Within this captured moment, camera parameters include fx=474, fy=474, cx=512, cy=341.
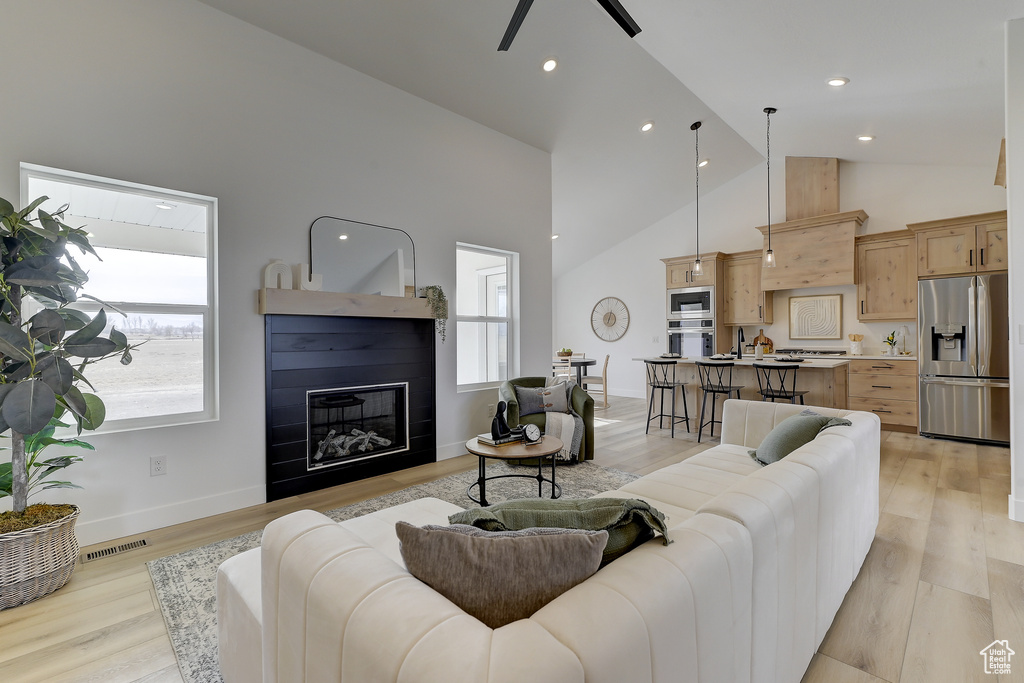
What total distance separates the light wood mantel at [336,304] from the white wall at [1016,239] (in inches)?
158

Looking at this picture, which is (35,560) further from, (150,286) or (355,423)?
(355,423)

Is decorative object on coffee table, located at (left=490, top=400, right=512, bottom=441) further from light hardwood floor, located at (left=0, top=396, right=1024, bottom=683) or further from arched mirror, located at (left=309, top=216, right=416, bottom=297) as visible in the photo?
arched mirror, located at (left=309, top=216, right=416, bottom=297)

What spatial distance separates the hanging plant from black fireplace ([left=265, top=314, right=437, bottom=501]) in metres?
0.10

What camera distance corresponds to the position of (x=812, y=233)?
6301 mm

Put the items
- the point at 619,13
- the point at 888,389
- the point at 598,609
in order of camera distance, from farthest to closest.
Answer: the point at 888,389 < the point at 619,13 < the point at 598,609

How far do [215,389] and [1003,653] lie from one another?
4.06 meters

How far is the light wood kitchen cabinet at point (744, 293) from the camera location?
6973 millimetres

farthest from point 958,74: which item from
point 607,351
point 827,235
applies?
point 607,351

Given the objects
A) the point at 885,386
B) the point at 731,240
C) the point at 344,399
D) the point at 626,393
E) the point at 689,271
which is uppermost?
the point at 731,240

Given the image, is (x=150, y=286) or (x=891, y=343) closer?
(x=150, y=286)

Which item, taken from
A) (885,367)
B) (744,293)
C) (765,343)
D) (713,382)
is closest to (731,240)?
(744,293)

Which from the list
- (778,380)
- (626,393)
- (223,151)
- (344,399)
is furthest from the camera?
(626,393)

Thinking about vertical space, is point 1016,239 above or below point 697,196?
below

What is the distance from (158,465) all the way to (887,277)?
24.8 ft
